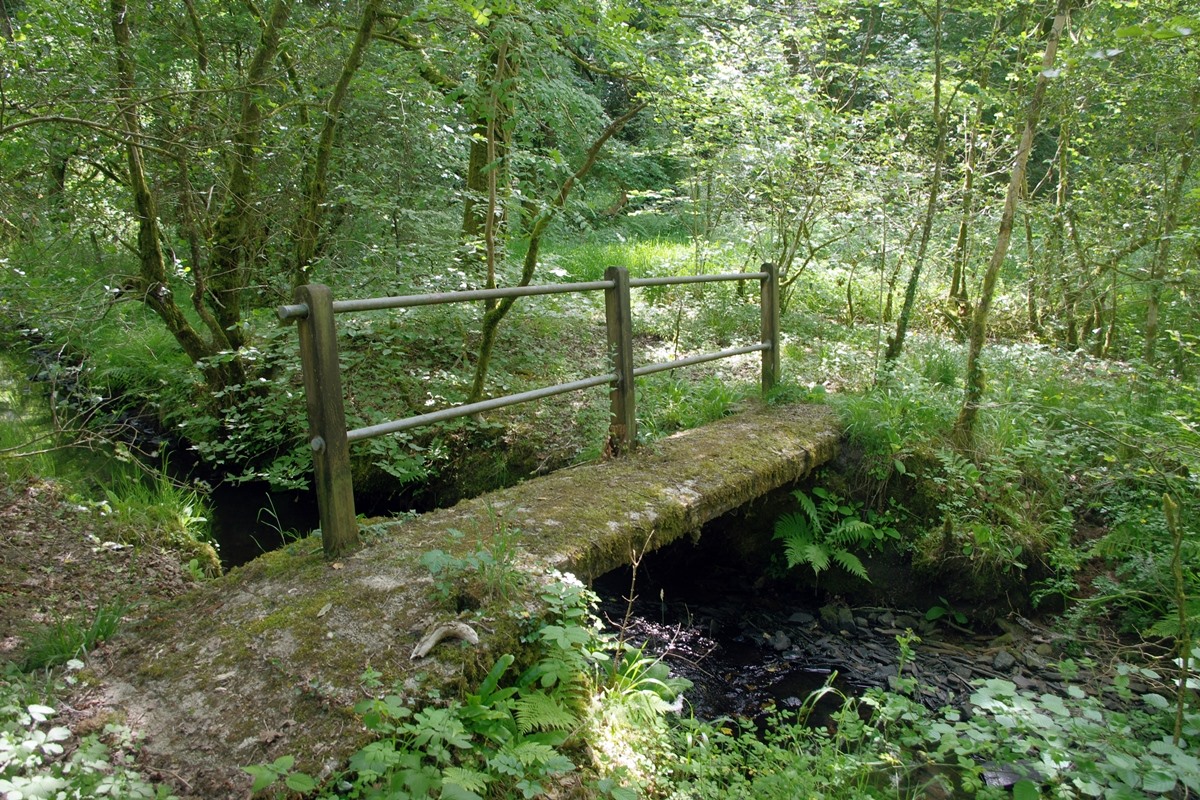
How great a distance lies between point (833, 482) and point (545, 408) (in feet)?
8.13

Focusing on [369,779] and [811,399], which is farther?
[811,399]

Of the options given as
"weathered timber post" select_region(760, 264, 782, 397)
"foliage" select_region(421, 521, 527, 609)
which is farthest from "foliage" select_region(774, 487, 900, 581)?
"foliage" select_region(421, 521, 527, 609)

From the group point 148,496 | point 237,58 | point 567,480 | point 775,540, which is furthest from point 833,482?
point 237,58

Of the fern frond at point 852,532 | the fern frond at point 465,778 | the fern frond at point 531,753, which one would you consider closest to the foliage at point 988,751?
the fern frond at point 531,753

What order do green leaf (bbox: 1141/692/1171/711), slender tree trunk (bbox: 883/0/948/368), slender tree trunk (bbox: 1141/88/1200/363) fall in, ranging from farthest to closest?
1. slender tree trunk (bbox: 883/0/948/368)
2. slender tree trunk (bbox: 1141/88/1200/363)
3. green leaf (bbox: 1141/692/1171/711)

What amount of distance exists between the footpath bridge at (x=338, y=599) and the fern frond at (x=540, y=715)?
0.19 metres

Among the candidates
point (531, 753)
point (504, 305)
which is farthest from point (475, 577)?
point (504, 305)

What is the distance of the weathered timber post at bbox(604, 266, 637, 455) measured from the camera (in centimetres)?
425

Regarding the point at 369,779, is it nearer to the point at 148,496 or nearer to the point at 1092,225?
the point at 148,496

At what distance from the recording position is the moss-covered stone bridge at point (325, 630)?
6.91 ft

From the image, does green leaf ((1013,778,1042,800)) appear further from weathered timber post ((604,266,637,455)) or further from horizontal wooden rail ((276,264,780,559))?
weathered timber post ((604,266,637,455))

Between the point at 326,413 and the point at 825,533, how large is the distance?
10.9 ft

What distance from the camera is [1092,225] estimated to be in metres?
6.82

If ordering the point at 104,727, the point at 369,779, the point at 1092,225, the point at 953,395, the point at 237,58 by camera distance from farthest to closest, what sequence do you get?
the point at 1092,225
the point at 237,58
the point at 953,395
the point at 104,727
the point at 369,779
